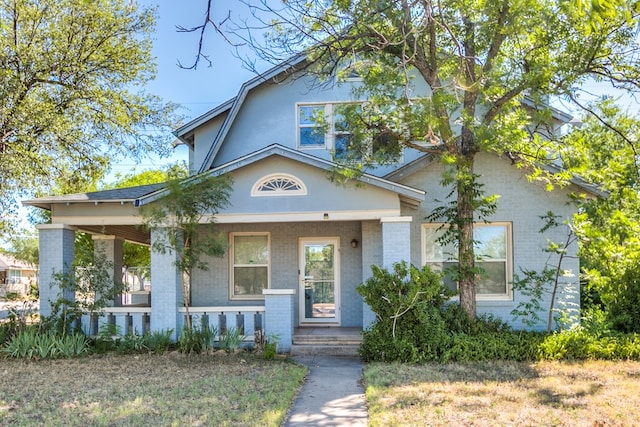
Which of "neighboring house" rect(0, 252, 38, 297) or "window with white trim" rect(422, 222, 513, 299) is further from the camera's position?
"neighboring house" rect(0, 252, 38, 297)

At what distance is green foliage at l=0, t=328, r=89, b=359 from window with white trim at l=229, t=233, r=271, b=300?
Answer: 153 inches

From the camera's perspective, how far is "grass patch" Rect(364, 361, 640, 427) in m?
5.96

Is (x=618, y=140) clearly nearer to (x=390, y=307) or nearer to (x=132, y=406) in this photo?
(x=390, y=307)

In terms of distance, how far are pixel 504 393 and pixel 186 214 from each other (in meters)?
6.23

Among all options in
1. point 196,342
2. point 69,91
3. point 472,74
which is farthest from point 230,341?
point 69,91

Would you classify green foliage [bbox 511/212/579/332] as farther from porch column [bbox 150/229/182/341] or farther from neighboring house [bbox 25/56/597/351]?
porch column [bbox 150/229/182/341]

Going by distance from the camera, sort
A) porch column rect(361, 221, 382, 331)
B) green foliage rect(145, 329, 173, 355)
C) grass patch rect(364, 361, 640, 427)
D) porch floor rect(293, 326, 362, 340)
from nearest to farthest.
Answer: grass patch rect(364, 361, 640, 427) → green foliage rect(145, 329, 173, 355) → porch floor rect(293, 326, 362, 340) → porch column rect(361, 221, 382, 331)

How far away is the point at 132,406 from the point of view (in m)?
6.51

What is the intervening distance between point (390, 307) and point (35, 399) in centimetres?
577

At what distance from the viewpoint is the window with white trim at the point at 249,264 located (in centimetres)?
1294

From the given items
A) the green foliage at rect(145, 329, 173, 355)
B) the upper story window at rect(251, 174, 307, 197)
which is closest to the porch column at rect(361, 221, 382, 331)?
the upper story window at rect(251, 174, 307, 197)

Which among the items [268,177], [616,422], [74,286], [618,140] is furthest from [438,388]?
[618,140]

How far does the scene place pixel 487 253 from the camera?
39.2ft

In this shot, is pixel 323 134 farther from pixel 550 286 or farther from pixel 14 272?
pixel 14 272
